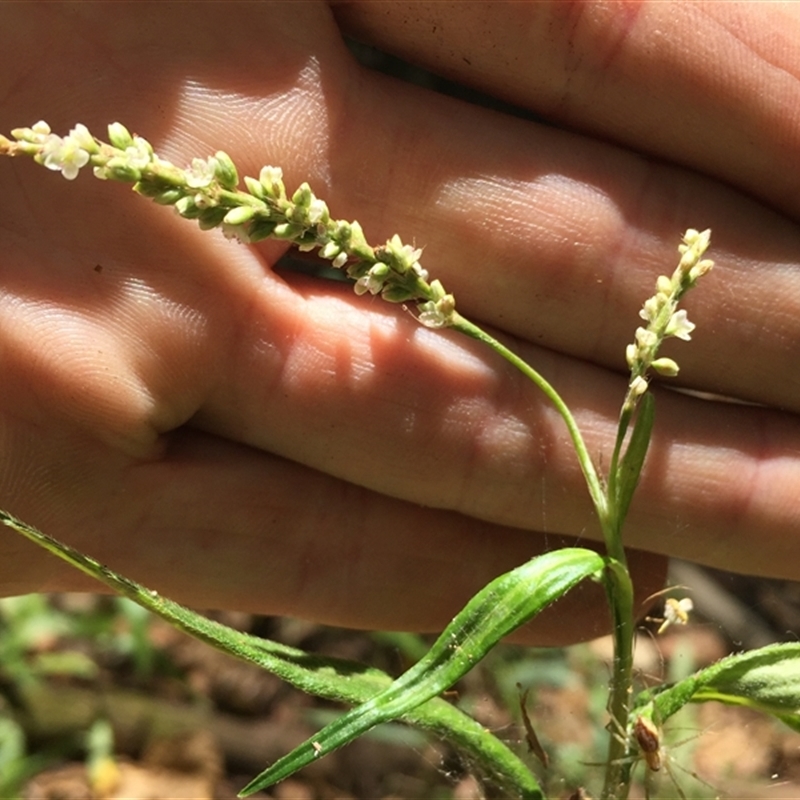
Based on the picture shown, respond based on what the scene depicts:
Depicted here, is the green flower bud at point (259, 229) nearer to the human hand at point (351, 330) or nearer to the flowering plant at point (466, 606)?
the flowering plant at point (466, 606)

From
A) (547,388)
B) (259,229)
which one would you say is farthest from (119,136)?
(547,388)

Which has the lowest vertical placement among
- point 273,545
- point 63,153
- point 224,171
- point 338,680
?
point 338,680

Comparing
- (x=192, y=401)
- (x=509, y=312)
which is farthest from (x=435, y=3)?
(x=192, y=401)

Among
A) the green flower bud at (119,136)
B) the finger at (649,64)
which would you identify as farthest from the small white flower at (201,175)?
the finger at (649,64)

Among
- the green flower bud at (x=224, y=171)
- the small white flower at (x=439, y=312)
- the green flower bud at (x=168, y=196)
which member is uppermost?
the small white flower at (x=439, y=312)

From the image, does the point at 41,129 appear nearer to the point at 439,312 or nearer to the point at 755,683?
the point at 439,312

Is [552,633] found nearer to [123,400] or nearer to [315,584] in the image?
[315,584]
